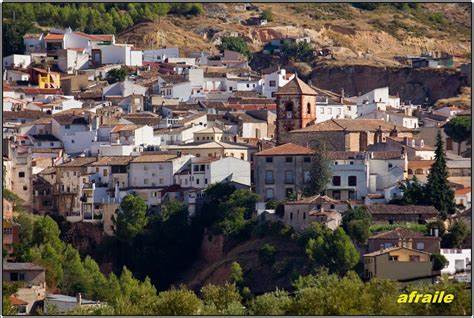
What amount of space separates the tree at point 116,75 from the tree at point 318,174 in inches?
1234

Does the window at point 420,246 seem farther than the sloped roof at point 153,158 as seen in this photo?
No

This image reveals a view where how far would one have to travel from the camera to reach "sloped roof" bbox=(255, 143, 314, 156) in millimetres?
88875

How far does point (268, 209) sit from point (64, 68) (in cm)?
3763

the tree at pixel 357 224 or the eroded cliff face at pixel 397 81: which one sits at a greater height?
the eroded cliff face at pixel 397 81

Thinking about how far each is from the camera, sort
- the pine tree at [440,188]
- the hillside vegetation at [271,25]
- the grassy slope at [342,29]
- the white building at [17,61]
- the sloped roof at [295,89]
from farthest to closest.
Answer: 1. the grassy slope at [342,29]
2. the hillside vegetation at [271,25]
3. the white building at [17,61]
4. the sloped roof at [295,89]
5. the pine tree at [440,188]

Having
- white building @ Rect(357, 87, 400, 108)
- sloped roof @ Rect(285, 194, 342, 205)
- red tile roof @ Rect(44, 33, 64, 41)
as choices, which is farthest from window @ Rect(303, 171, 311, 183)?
red tile roof @ Rect(44, 33, 64, 41)

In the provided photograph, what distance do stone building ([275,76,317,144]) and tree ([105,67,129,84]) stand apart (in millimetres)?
21333

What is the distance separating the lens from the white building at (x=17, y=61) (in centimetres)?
12194

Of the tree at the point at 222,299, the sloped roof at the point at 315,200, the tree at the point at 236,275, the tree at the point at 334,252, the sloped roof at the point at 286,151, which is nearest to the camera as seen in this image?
the tree at the point at 222,299

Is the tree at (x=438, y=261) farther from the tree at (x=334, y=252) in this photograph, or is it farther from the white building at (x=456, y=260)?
the tree at (x=334, y=252)

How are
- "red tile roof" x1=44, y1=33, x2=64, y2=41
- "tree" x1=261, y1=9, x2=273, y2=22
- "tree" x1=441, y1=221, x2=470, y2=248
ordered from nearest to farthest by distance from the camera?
"tree" x1=441, y1=221, x2=470, y2=248, "red tile roof" x1=44, y1=33, x2=64, y2=41, "tree" x1=261, y1=9, x2=273, y2=22

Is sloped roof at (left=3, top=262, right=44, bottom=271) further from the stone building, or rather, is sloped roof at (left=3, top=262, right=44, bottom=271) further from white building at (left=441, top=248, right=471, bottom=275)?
the stone building

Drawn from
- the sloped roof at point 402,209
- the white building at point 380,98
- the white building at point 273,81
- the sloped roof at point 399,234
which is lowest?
the sloped roof at point 399,234

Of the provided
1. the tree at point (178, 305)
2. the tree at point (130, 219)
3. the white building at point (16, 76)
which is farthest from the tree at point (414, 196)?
the white building at point (16, 76)
